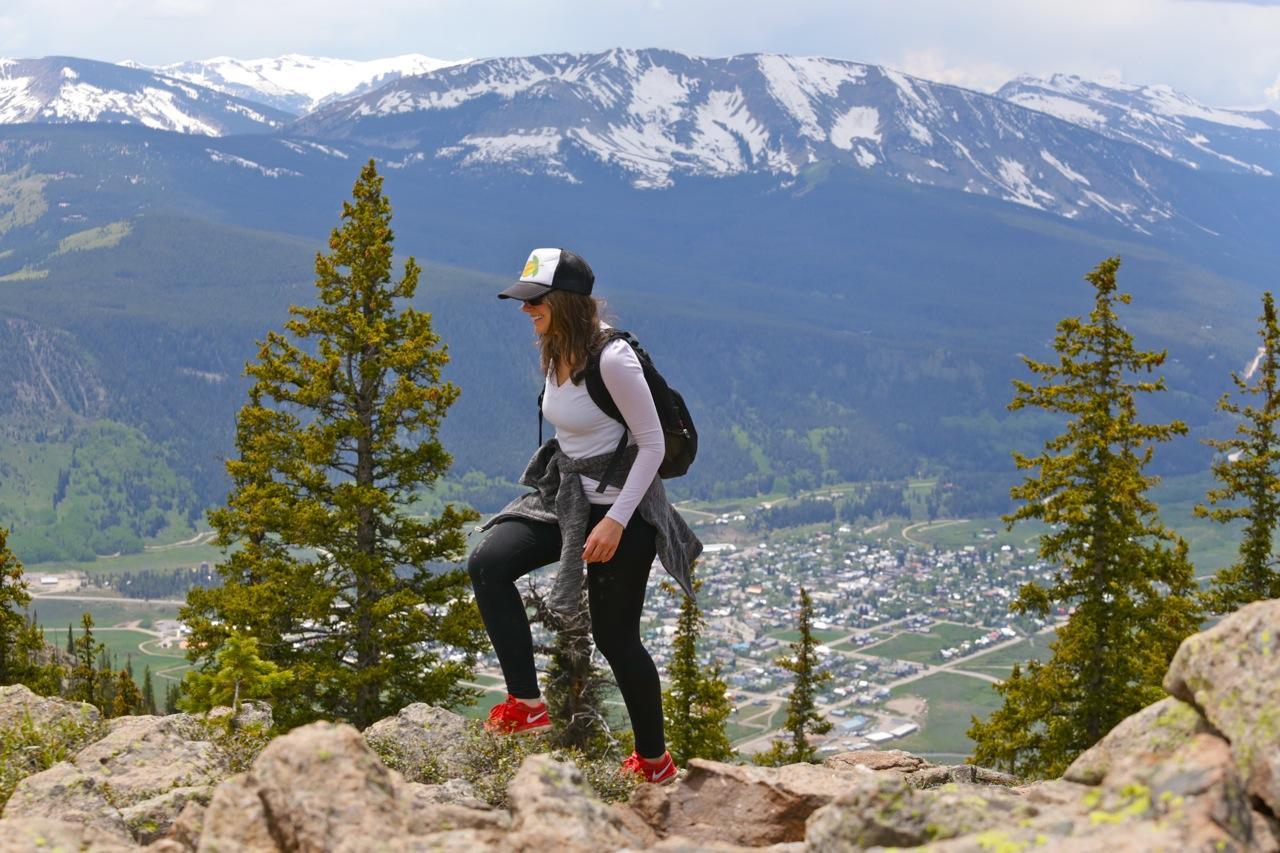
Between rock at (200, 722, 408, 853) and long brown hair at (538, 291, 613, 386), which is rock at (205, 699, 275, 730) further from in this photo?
long brown hair at (538, 291, 613, 386)

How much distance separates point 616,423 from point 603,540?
2.49ft

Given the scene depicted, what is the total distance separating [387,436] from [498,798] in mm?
14712

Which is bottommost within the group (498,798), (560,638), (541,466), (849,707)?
(849,707)

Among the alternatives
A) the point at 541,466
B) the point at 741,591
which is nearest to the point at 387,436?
the point at 541,466

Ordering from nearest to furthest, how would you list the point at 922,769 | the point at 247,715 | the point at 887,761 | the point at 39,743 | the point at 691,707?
1. the point at 39,743
2. the point at 247,715
3. the point at 922,769
4. the point at 887,761
5. the point at 691,707

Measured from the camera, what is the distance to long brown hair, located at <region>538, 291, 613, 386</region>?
7801 millimetres

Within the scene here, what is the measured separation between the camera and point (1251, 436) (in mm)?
25297

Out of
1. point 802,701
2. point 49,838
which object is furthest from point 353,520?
point 802,701

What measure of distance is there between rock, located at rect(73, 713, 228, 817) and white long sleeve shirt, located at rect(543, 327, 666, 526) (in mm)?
3100

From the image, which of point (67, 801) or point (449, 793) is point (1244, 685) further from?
point (67, 801)

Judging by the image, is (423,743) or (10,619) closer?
(423,743)

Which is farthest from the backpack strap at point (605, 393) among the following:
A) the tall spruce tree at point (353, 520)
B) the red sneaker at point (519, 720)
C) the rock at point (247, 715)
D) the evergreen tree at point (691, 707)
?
the evergreen tree at point (691, 707)

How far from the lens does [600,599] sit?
26.5 feet

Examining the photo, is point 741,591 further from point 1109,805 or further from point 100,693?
point 1109,805
